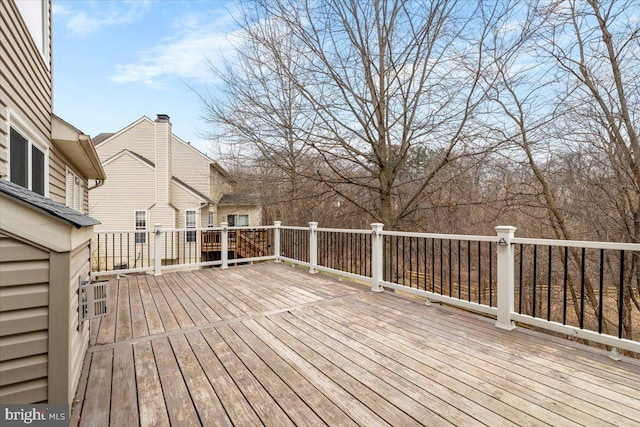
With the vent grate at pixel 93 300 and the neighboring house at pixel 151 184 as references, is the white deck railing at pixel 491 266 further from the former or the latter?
the neighboring house at pixel 151 184

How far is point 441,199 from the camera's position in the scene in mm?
7512

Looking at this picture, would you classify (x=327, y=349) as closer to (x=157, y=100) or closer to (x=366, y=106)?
(x=366, y=106)

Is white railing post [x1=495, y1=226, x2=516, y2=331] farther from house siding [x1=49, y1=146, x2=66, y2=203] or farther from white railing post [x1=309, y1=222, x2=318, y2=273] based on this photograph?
house siding [x1=49, y1=146, x2=66, y2=203]

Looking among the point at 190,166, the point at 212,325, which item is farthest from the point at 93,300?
the point at 190,166

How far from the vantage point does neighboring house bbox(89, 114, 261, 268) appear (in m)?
13.8

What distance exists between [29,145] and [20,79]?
2.37ft

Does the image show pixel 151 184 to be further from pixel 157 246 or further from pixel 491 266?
pixel 491 266

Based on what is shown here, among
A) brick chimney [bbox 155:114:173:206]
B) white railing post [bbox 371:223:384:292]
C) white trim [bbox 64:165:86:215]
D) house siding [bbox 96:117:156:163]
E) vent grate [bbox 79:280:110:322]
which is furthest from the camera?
house siding [bbox 96:117:156:163]

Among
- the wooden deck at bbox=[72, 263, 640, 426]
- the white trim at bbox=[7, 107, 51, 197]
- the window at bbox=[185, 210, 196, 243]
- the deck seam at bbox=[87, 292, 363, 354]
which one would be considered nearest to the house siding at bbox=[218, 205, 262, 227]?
the window at bbox=[185, 210, 196, 243]

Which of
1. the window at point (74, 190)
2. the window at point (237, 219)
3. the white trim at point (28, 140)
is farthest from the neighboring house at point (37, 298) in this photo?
Result: the window at point (237, 219)

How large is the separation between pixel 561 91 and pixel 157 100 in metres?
15.1

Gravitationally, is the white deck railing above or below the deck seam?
above

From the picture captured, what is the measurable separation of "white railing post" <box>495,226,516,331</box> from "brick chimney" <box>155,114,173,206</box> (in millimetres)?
13900

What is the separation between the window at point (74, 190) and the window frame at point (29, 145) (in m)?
1.60
